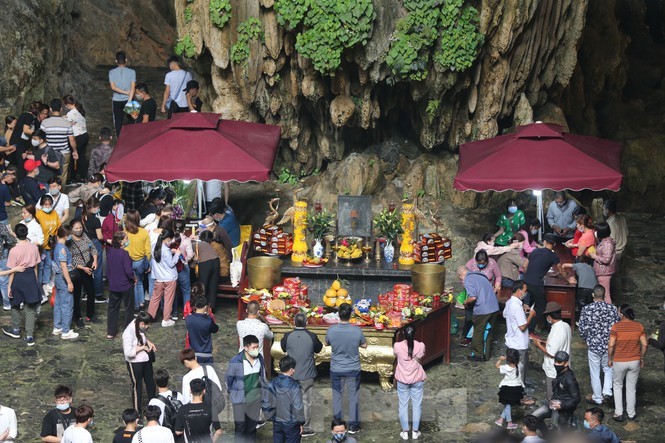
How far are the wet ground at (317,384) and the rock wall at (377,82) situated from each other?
4.44m

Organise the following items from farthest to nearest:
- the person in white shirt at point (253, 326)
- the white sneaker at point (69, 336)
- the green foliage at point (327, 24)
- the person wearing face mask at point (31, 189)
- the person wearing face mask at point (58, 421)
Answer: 1. the green foliage at point (327, 24)
2. the person wearing face mask at point (31, 189)
3. the white sneaker at point (69, 336)
4. the person in white shirt at point (253, 326)
5. the person wearing face mask at point (58, 421)

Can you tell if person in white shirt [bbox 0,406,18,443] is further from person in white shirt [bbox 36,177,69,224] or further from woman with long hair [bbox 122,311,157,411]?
person in white shirt [bbox 36,177,69,224]

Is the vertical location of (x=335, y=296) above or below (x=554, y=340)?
above

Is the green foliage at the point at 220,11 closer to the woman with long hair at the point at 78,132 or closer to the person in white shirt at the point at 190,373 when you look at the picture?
the woman with long hair at the point at 78,132

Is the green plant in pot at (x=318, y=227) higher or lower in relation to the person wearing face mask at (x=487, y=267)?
higher

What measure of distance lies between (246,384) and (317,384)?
2386 mm

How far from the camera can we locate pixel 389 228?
17.3 meters

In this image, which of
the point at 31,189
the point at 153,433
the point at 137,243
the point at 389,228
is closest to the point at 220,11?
the point at 31,189

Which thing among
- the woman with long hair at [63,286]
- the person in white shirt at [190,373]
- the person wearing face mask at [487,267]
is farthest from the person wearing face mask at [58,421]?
the person wearing face mask at [487,267]

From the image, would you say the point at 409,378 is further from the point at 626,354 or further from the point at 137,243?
the point at 137,243

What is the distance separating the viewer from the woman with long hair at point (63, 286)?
16.0 metres

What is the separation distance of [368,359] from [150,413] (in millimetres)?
4318

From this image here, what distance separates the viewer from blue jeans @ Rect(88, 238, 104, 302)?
17.2 metres

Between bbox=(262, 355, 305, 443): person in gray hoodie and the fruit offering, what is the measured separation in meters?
3.05
